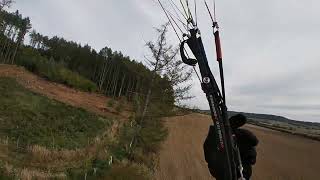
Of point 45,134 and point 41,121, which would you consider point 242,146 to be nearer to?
point 45,134

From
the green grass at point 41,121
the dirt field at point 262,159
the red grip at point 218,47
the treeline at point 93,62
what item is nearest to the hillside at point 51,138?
the green grass at point 41,121

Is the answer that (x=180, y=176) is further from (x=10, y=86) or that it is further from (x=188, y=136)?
(x=10, y=86)

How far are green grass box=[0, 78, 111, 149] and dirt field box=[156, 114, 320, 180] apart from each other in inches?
238

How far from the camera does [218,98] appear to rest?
4625 millimetres

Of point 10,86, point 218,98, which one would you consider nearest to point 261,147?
point 10,86

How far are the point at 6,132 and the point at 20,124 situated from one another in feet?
8.87

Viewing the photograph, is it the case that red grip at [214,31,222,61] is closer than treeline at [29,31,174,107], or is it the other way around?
red grip at [214,31,222,61]

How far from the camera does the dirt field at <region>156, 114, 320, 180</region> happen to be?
2328 cm

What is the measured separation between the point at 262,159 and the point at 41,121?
16306 mm

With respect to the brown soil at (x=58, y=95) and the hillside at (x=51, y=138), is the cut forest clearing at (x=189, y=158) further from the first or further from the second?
the brown soil at (x=58, y=95)

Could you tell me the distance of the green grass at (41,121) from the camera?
1087 inches

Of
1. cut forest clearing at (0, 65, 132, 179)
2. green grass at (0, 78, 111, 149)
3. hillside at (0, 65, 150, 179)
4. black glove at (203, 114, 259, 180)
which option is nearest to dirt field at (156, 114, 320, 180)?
hillside at (0, 65, 150, 179)

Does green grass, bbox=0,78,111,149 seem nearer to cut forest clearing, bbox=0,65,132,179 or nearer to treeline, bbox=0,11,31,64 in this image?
cut forest clearing, bbox=0,65,132,179

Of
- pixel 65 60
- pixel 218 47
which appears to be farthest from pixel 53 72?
pixel 218 47
